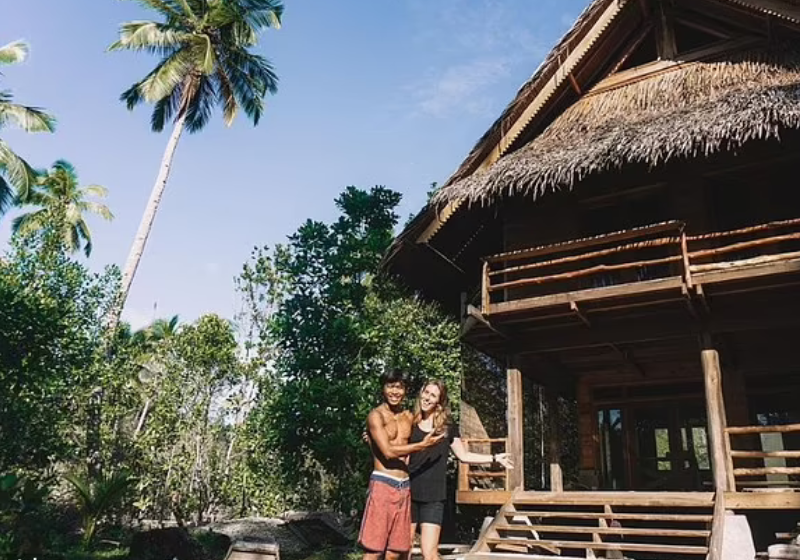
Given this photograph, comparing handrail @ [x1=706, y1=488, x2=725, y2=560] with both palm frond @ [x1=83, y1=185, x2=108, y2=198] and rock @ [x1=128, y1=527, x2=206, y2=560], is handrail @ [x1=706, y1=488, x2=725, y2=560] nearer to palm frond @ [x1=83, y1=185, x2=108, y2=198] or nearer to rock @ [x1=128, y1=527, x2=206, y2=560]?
rock @ [x1=128, y1=527, x2=206, y2=560]

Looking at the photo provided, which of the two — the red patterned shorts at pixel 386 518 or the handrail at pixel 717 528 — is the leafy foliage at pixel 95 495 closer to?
the handrail at pixel 717 528

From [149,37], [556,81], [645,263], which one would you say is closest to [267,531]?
[645,263]

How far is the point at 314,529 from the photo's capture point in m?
16.0

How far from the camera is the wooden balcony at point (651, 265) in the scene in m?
8.21

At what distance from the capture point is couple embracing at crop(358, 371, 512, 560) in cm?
404

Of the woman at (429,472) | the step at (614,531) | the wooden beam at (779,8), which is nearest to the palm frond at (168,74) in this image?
the wooden beam at (779,8)

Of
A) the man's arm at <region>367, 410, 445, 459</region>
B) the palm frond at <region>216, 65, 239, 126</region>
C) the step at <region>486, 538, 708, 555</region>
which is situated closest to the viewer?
the man's arm at <region>367, 410, 445, 459</region>

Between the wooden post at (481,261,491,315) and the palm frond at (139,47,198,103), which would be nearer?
the wooden post at (481,261,491,315)

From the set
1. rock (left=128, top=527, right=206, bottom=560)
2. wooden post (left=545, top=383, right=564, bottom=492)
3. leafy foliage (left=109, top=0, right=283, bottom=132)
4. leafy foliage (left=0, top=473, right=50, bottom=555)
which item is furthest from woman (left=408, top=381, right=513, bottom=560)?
leafy foliage (left=109, top=0, right=283, bottom=132)

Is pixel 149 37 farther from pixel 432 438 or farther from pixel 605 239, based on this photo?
pixel 432 438

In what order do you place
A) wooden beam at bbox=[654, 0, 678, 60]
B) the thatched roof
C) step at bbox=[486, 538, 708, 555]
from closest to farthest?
step at bbox=[486, 538, 708, 555]
the thatched roof
wooden beam at bbox=[654, 0, 678, 60]

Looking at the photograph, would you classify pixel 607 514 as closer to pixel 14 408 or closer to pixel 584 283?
pixel 584 283

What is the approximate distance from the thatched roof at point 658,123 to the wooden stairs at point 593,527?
450 cm

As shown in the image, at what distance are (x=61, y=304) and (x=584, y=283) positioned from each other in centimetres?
1286
